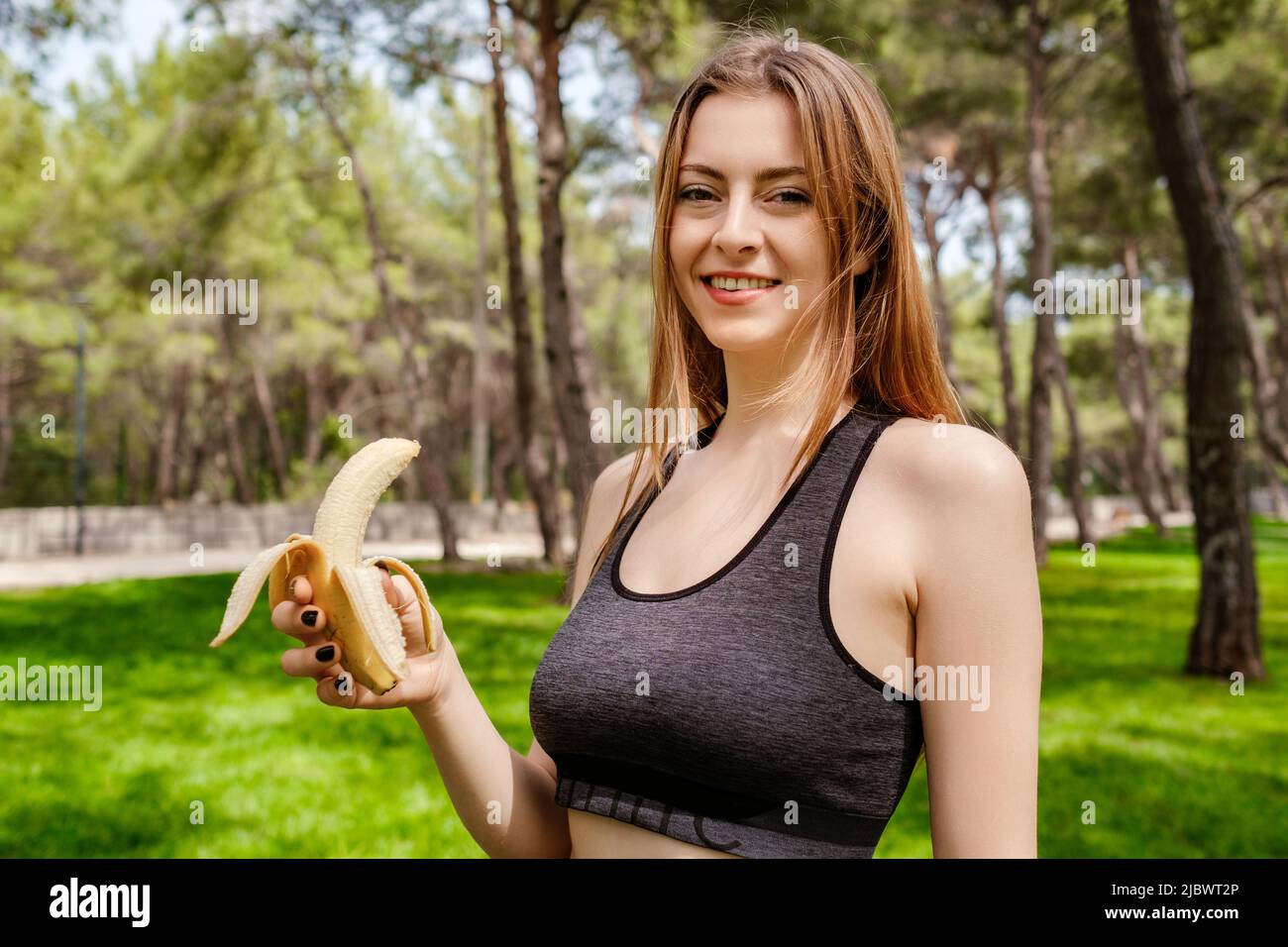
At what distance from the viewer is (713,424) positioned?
2135 mm

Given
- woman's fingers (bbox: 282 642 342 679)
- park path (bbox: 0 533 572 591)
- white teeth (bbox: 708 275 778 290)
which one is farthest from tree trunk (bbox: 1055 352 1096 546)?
woman's fingers (bbox: 282 642 342 679)

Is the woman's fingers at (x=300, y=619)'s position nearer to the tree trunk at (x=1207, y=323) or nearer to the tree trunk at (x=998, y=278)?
the tree trunk at (x=1207, y=323)

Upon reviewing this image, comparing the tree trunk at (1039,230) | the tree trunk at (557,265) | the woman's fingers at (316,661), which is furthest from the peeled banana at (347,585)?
the tree trunk at (1039,230)

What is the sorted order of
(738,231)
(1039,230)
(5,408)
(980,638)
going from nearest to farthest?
1. (980,638)
2. (738,231)
3. (1039,230)
4. (5,408)

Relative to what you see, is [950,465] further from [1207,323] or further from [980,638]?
[1207,323]

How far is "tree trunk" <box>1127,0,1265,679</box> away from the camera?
353 inches

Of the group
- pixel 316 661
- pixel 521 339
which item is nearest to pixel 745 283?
pixel 316 661

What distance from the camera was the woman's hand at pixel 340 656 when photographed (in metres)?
1.62

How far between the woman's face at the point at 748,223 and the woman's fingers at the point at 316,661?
2.49 feet

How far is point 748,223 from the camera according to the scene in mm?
1742

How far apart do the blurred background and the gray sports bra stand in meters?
0.66

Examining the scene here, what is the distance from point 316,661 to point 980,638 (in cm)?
94

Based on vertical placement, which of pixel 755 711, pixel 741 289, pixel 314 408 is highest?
pixel 314 408

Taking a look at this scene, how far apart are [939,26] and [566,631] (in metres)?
Result: 19.6
